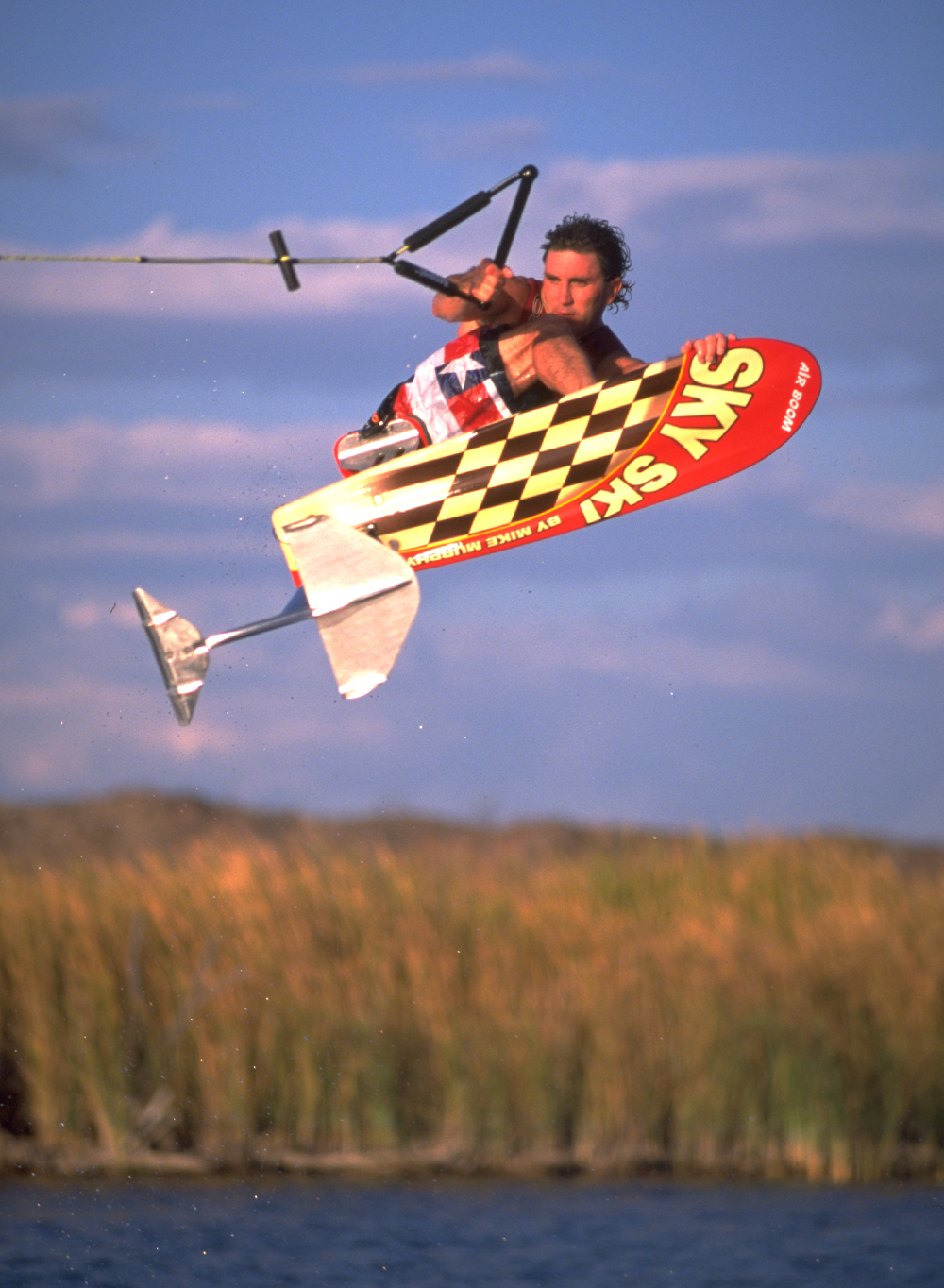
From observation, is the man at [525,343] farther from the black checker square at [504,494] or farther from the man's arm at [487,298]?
the black checker square at [504,494]

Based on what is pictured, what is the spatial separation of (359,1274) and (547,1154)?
5729mm

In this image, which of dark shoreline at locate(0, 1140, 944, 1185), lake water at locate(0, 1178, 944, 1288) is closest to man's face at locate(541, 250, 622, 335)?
dark shoreline at locate(0, 1140, 944, 1185)

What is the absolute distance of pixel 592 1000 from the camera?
20859 mm

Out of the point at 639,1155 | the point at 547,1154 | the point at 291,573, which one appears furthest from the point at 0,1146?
the point at 291,573

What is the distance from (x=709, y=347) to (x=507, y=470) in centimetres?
89

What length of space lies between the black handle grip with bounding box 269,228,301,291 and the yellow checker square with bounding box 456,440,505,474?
43.3 inches

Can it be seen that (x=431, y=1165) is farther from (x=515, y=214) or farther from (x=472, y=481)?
(x=515, y=214)

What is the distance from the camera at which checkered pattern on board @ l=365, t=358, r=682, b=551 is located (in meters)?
5.70

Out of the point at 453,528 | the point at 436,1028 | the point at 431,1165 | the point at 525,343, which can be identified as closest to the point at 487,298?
the point at 525,343

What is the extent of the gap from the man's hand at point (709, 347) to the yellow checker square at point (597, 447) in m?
0.41

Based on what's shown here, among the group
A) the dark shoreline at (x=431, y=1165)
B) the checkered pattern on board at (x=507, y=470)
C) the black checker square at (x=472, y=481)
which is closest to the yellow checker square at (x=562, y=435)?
the checkered pattern on board at (x=507, y=470)

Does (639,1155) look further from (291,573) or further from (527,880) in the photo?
(291,573)

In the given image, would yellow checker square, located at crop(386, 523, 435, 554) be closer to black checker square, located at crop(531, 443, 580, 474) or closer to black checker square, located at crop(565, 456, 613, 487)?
black checker square, located at crop(531, 443, 580, 474)

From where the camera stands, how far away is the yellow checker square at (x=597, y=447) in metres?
5.71
